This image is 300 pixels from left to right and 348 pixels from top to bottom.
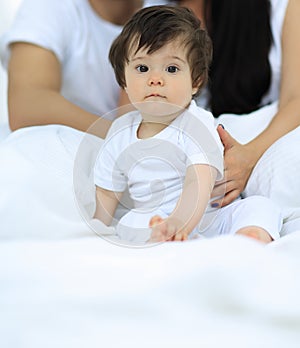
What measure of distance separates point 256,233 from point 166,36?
1.01ft

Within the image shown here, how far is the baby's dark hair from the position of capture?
38.4 inches

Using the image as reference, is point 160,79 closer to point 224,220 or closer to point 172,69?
point 172,69

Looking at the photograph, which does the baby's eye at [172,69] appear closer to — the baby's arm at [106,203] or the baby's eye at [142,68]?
the baby's eye at [142,68]

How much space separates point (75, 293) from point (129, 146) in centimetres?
38

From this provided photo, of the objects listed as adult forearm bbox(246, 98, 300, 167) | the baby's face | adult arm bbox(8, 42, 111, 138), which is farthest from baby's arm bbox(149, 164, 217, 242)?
adult arm bbox(8, 42, 111, 138)

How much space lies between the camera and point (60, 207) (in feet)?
3.38

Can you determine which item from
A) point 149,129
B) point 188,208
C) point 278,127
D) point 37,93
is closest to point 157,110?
point 149,129

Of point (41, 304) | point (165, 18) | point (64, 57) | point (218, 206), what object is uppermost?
point (165, 18)

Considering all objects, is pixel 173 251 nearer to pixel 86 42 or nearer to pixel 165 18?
pixel 165 18

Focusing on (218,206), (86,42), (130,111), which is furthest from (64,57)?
(218,206)

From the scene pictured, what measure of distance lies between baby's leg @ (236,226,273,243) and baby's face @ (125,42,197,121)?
0.67 feet

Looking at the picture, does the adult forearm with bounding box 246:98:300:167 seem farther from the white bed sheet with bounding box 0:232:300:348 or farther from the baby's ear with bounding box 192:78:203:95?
the white bed sheet with bounding box 0:232:300:348

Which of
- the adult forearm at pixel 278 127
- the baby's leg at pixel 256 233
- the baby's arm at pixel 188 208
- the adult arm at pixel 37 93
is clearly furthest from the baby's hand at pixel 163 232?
the adult arm at pixel 37 93

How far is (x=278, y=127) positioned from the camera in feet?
4.83
